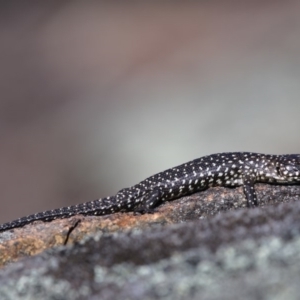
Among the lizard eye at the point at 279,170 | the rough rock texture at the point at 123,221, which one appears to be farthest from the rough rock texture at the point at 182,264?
the lizard eye at the point at 279,170

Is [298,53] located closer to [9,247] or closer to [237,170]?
[237,170]

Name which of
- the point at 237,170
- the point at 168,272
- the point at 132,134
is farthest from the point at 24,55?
the point at 168,272

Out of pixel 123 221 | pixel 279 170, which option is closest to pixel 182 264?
pixel 123 221

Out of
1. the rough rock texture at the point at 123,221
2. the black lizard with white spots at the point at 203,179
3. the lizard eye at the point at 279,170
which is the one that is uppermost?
the black lizard with white spots at the point at 203,179

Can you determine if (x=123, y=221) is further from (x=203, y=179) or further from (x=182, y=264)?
(x=182, y=264)

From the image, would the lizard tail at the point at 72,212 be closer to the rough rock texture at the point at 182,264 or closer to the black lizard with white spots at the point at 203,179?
the black lizard with white spots at the point at 203,179
